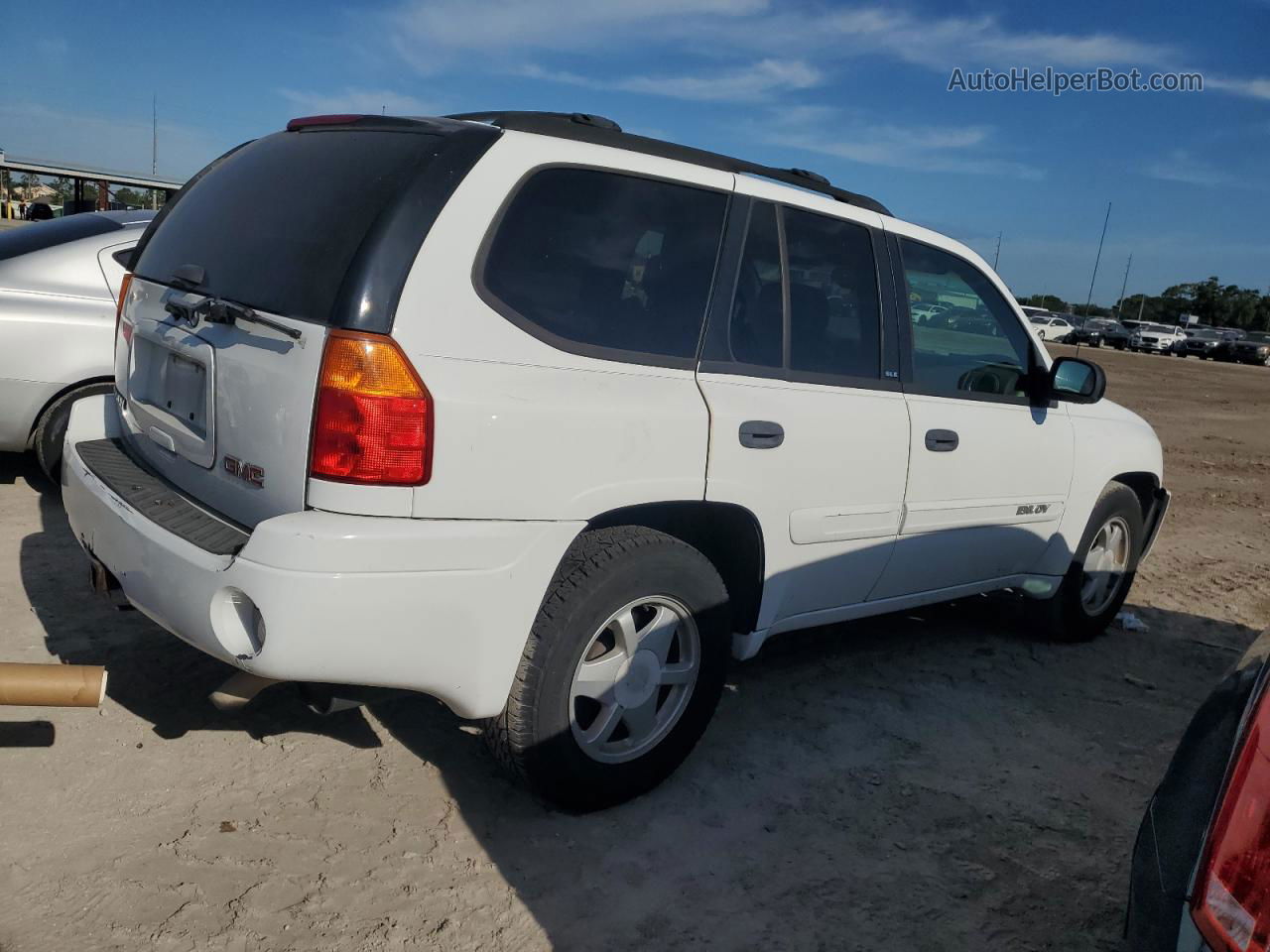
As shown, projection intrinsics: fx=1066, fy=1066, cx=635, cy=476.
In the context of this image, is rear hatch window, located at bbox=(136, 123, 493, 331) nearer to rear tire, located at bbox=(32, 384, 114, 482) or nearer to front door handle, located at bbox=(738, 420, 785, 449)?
front door handle, located at bbox=(738, 420, 785, 449)

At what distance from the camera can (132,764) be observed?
3.23 meters

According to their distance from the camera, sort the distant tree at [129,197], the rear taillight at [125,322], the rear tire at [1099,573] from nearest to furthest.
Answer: the rear taillight at [125,322] < the rear tire at [1099,573] < the distant tree at [129,197]

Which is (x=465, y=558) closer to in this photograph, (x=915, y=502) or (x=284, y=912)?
(x=284, y=912)

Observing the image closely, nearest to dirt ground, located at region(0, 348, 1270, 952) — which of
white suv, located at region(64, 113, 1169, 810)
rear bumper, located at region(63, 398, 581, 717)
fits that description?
white suv, located at region(64, 113, 1169, 810)

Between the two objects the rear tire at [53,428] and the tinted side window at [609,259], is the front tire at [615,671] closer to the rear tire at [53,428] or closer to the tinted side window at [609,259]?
the tinted side window at [609,259]

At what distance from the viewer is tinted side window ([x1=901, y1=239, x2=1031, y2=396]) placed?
13.3ft

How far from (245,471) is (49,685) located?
2.53 ft

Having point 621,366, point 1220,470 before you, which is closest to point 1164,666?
point 621,366

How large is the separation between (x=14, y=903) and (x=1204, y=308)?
87214mm

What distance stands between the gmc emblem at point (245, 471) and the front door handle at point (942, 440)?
235 cm

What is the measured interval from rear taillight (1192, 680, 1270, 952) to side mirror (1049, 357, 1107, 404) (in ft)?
9.88

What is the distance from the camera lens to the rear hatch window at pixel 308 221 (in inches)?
102

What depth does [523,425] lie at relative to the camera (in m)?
2.69

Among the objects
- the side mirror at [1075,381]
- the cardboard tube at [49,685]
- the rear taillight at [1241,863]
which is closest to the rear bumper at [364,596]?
the cardboard tube at [49,685]
